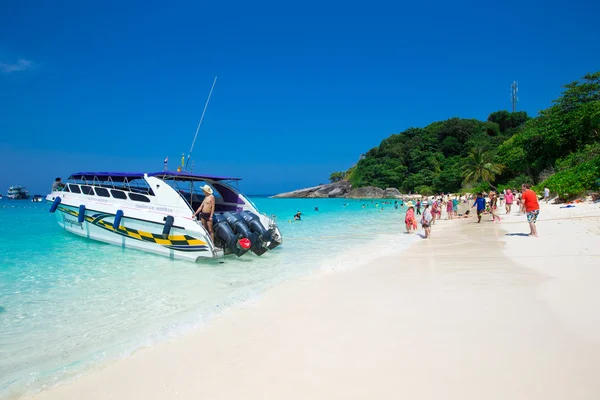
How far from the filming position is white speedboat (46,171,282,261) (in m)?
8.84

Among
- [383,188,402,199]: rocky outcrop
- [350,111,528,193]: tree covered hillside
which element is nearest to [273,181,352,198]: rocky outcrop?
[350,111,528,193]: tree covered hillside

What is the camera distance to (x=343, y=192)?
102500 millimetres

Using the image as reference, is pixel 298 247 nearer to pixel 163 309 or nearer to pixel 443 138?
pixel 163 309

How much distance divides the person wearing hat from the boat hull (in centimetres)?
45

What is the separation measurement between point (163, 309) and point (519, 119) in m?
97.4

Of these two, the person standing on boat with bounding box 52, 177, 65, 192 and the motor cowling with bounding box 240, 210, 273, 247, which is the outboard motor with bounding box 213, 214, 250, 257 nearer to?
the motor cowling with bounding box 240, 210, 273, 247

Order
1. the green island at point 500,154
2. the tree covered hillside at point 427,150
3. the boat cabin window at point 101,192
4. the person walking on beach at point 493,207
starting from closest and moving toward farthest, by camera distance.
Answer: the boat cabin window at point 101,192 < the person walking on beach at point 493,207 < the green island at point 500,154 < the tree covered hillside at point 427,150

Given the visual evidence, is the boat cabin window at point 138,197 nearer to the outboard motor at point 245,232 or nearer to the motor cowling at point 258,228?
the outboard motor at point 245,232

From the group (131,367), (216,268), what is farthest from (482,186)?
(131,367)

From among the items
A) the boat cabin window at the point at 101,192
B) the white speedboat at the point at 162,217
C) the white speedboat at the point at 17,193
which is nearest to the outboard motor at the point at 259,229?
the white speedboat at the point at 162,217

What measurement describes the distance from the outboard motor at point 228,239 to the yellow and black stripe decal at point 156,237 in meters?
0.50

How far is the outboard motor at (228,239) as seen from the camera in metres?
8.62

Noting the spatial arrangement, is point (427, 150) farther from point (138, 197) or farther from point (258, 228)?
point (138, 197)

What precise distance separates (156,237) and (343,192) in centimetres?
9457
